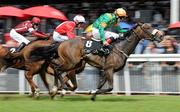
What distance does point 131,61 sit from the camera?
1366cm

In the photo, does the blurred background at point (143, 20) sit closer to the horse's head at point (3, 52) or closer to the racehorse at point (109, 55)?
the horse's head at point (3, 52)

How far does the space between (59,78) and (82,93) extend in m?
1.79

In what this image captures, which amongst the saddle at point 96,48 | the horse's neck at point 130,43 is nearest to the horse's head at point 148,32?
the horse's neck at point 130,43

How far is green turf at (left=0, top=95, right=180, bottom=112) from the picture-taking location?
33.1 ft

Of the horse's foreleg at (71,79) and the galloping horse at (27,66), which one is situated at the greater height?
the galloping horse at (27,66)

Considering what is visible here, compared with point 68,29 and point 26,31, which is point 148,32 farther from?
point 26,31

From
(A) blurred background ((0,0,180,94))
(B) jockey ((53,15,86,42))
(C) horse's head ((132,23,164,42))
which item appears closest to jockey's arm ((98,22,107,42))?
(C) horse's head ((132,23,164,42))

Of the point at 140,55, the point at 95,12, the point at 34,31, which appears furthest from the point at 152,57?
the point at 95,12

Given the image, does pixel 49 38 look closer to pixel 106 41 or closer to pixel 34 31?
pixel 34 31

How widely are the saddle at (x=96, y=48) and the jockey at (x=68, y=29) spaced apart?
2.61ft

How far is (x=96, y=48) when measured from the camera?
11734mm

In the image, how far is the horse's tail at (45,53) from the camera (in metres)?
12.3

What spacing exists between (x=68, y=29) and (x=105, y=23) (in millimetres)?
1222

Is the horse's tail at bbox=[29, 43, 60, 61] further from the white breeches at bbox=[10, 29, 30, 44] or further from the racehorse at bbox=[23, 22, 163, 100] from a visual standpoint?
the white breeches at bbox=[10, 29, 30, 44]
